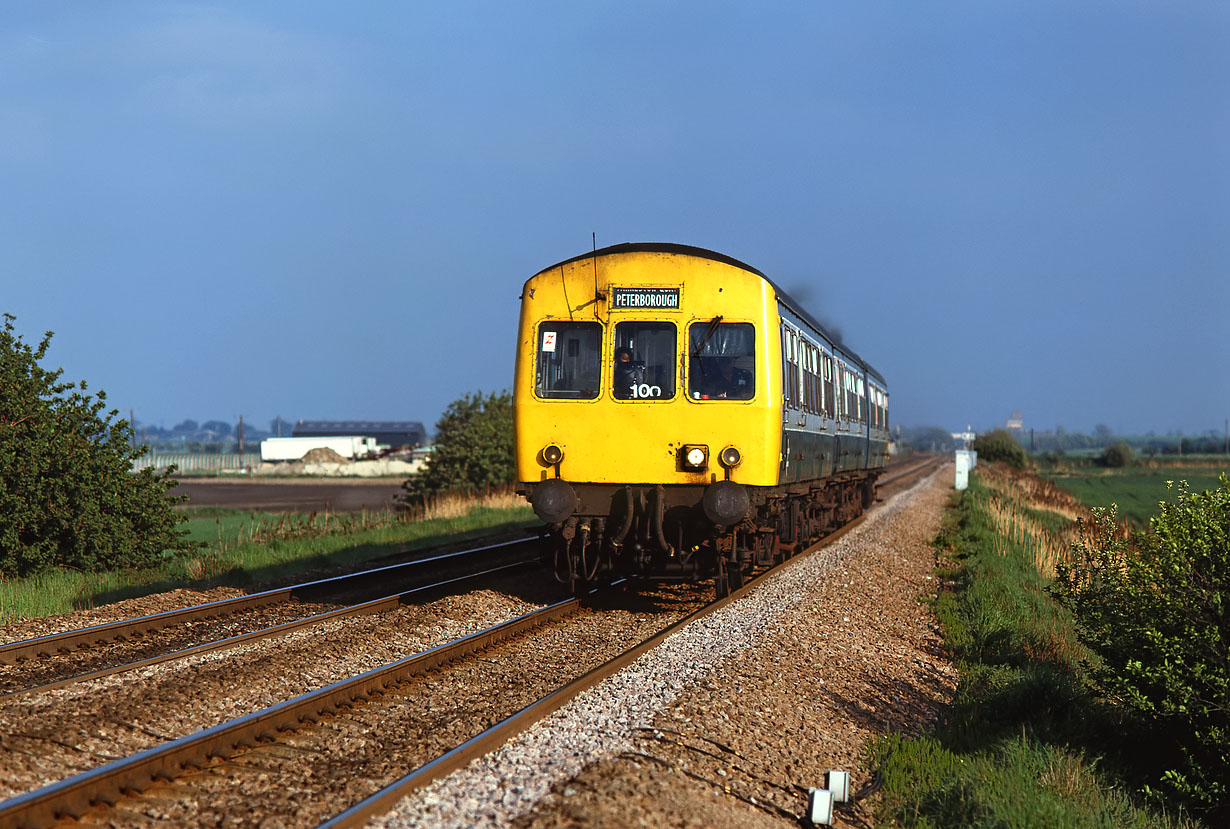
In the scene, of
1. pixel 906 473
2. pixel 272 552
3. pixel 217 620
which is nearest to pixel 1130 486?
pixel 906 473

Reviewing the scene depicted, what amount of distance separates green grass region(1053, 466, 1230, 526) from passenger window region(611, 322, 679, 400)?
17528 millimetres

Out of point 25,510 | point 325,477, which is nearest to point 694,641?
point 25,510

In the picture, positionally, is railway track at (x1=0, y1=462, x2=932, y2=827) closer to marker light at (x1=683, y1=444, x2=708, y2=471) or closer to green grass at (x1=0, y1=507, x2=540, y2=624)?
marker light at (x1=683, y1=444, x2=708, y2=471)

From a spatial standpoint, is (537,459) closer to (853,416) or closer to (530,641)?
(530,641)

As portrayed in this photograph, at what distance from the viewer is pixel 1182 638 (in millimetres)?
7395

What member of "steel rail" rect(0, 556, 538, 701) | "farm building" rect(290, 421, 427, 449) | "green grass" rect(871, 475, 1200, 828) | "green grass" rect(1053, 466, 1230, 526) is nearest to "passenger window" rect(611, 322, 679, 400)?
"steel rail" rect(0, 556, 538, 701)

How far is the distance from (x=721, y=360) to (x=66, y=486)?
318 inches

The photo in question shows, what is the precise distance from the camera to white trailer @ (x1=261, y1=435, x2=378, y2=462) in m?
93.0

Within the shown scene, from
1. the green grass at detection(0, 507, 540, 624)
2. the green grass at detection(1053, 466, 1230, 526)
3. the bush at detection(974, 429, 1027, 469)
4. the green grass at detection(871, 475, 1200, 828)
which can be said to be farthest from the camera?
the bush at detection(974, 429, 1027, 469)

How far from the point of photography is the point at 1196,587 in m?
7.44

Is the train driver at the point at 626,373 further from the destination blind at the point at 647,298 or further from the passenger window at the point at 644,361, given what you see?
the destination blind at the point at 647,298

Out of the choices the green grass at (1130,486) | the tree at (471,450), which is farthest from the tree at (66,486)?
the green grass at (1130,486)

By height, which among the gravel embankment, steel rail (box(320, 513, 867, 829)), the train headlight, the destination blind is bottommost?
the gravel embankment

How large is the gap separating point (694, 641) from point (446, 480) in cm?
2038
